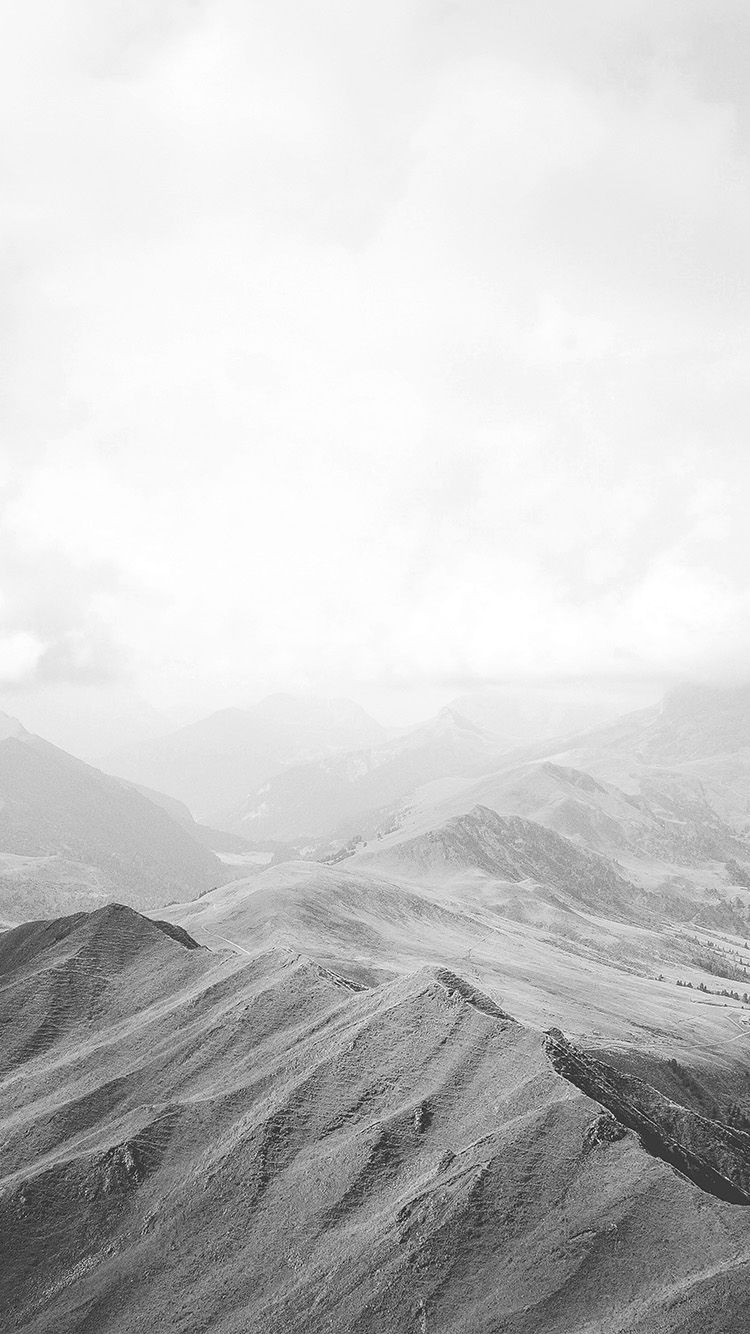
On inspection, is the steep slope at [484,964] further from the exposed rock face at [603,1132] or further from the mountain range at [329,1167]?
the exposed rock face at [603,1132]

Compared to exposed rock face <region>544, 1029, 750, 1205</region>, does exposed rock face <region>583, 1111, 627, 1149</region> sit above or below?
above

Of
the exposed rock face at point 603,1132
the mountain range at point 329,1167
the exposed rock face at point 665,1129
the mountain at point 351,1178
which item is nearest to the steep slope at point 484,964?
the exposed rock face at point 665,1129

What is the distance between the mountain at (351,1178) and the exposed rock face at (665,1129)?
0.24 m

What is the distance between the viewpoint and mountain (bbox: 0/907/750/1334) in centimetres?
4025

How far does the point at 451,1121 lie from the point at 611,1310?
1597 centimetres

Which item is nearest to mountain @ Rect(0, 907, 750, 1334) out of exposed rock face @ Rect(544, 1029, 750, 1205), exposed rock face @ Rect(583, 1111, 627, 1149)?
exposed rock face @ Rect(583, 1111, 627, 1149)

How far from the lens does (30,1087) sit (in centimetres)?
6756

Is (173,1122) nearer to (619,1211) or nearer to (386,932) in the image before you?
(619,1211)

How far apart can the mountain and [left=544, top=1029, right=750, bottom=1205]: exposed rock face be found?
9.3 inches

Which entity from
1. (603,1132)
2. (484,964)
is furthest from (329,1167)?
(484,964)

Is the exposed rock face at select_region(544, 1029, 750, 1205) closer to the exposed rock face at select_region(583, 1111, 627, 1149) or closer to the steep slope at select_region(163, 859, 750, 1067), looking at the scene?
the exposed rock face at select_region(583, 1111, 627, 1149)

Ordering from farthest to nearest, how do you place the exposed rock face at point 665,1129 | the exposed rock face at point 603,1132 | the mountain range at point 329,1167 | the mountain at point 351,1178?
the exposed rock face at point 665,1129 → the exposed rock face at point 603,1132 → the mountain range at point 329,1167 → the mountain at point 351,1178

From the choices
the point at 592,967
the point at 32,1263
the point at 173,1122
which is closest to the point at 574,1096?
the point at 173,1122

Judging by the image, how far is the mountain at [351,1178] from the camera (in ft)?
132
